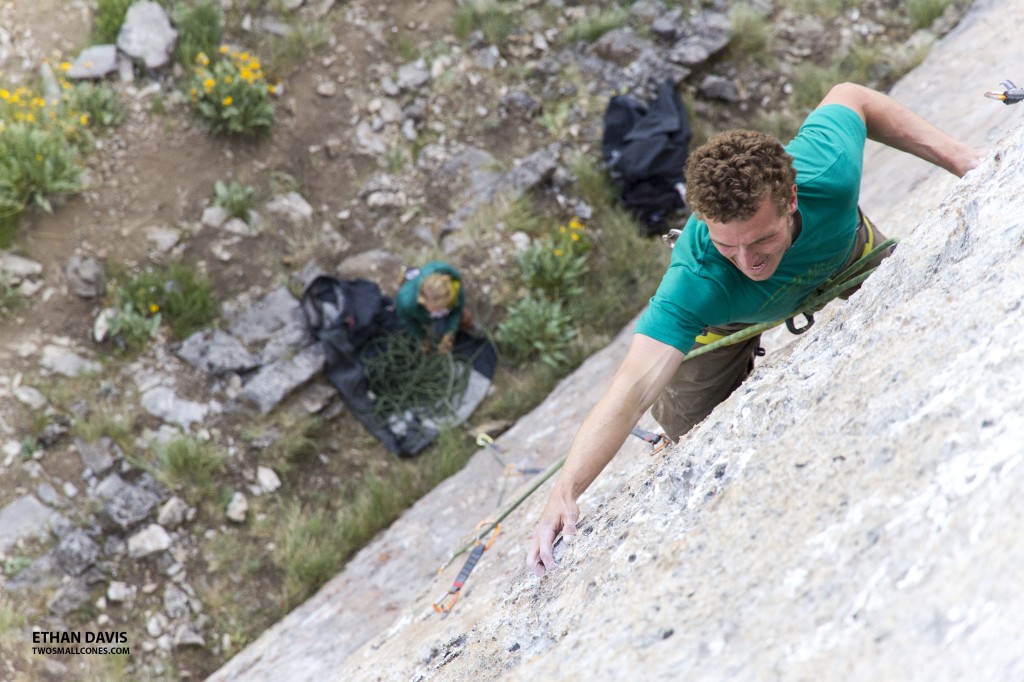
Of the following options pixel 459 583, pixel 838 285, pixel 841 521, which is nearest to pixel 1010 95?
pixel 838 285

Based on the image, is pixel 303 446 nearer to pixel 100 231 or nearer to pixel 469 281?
pixel 469 281

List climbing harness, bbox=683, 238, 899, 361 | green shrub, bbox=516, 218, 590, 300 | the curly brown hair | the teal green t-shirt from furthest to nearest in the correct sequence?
green shrub, bbox=516, 218, 590, 300 → climbing harness, bbox=683, 238, 899, 361 → the teal green t-shirt → the curly brown hair

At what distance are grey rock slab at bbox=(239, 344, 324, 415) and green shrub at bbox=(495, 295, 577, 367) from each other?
54.4 inches

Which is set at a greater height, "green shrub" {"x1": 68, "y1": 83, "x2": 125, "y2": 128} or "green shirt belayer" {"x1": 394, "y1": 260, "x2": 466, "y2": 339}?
"green shrub" {"x1": 68, "y1": 83, "x2": 125, "y2": 128}

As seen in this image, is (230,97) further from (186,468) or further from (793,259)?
(793,259)

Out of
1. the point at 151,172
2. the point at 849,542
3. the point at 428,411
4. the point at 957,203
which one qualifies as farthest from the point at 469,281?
the point at 849,542

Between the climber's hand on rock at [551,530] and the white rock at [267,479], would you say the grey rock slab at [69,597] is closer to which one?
the white rock at [267,479]

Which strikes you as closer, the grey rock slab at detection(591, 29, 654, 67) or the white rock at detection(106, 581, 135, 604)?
the white rock at detection(106, 581, 135, 604)

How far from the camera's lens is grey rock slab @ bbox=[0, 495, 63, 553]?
4.96 meters

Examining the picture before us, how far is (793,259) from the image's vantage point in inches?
104

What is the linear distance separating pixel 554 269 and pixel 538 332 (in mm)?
539

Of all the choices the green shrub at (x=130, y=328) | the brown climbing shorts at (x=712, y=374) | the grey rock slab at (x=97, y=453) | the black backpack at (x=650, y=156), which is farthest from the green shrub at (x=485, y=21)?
the brown climbing shorts at (x=712, y=374)

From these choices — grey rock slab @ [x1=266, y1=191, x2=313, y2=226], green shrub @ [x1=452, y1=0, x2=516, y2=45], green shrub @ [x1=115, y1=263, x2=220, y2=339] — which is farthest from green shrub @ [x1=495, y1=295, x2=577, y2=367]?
green shrub @ [x1=452, y1=0, x2=516, y2=45]

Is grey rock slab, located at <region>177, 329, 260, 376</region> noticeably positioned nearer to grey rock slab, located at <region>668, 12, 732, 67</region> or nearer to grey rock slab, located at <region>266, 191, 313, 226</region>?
grey rock slab, located at <region>266, 191, 313, 226</region>
